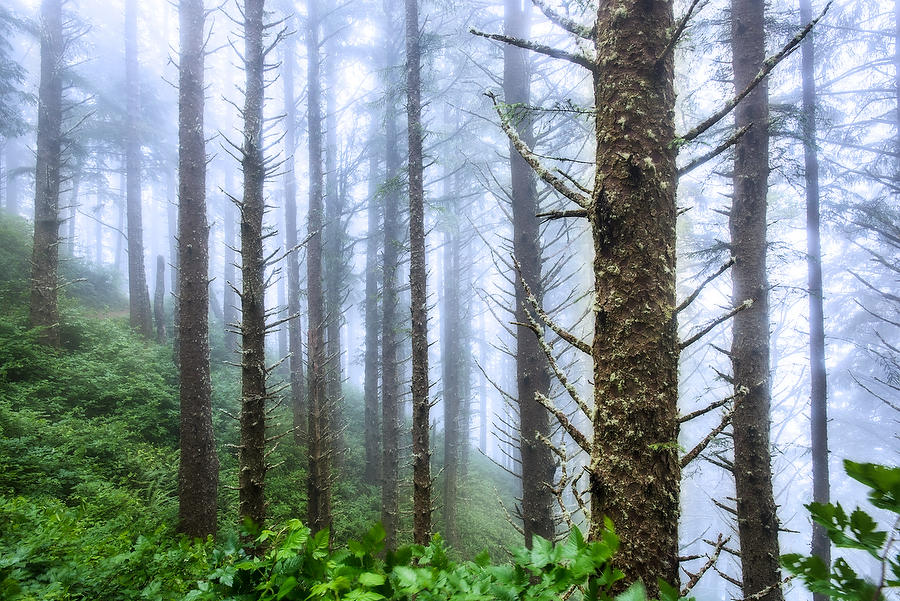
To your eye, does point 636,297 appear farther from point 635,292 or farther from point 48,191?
point 48,191

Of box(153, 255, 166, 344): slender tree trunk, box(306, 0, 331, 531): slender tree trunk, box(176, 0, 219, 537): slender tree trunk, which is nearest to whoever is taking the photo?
box(176, 0, 219, 537): slender tree trunk

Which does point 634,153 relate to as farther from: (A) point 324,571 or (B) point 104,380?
(B) point 104,380

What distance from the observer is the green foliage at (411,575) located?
4.07 ft

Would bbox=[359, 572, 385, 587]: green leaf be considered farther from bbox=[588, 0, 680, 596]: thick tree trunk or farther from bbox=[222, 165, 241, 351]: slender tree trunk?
bbox=[222, 165, 241, 351]: slender tree trunk

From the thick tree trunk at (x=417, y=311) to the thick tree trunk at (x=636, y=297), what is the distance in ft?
16.5

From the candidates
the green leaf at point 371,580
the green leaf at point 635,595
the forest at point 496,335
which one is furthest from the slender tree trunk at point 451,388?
the green leaf at point 635,595

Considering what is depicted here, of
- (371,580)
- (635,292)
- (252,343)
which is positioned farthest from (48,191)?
(635,292)

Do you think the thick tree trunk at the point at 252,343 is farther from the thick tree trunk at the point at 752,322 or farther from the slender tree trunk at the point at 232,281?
the slender tree trunk at the point at 232,281

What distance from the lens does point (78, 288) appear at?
650 inches

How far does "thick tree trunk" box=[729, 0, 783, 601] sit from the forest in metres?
0.03

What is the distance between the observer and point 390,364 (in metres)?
11.5

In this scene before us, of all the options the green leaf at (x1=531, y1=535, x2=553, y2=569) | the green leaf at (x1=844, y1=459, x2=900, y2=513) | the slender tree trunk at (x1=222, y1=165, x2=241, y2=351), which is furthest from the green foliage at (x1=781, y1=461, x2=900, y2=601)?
the slender tree trunk at (x1=222, y1=165, x2=241, y2=351)

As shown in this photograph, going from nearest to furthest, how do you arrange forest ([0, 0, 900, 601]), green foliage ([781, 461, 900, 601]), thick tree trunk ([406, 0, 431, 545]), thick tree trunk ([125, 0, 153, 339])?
green foliage ([781, 461, 900, 601])
forest ([0, 0, 900, 601])
thick tree trunk ([406, 0, 431, 545])
thick tree trunk ([125, 0, 153, 339])

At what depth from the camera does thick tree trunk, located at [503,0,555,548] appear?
6270mm
